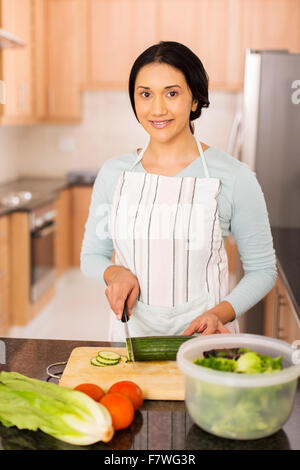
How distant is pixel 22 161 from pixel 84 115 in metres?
0.60

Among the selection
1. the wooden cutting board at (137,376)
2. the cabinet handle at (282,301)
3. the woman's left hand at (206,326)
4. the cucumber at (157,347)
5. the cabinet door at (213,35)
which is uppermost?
the cabinet door at (213,35)

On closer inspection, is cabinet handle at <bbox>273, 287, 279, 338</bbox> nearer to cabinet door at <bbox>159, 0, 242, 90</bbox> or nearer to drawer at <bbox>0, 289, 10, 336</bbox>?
cabinet door at <bbox>159, 0, 242, 90</bbox>

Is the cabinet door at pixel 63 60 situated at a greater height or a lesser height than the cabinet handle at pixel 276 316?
greater

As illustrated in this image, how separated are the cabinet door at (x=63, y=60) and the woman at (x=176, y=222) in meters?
1.56

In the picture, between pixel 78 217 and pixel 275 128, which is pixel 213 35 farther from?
pixel 78 217

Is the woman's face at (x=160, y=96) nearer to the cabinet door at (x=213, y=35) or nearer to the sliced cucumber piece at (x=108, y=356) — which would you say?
the cabinet door at (x=213, y=35)

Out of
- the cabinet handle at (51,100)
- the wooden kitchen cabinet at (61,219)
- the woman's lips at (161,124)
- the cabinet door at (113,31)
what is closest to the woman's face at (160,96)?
the woman's lips at (161,124)

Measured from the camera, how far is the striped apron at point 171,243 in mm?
1069

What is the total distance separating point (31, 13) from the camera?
286cm

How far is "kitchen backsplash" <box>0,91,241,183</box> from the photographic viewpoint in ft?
12.5

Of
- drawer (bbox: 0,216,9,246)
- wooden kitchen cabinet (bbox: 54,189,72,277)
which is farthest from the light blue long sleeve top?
drawer (bbox: 0,216,9,246)

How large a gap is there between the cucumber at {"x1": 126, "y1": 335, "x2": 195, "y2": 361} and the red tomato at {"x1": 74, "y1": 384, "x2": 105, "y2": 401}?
12 centimetres
